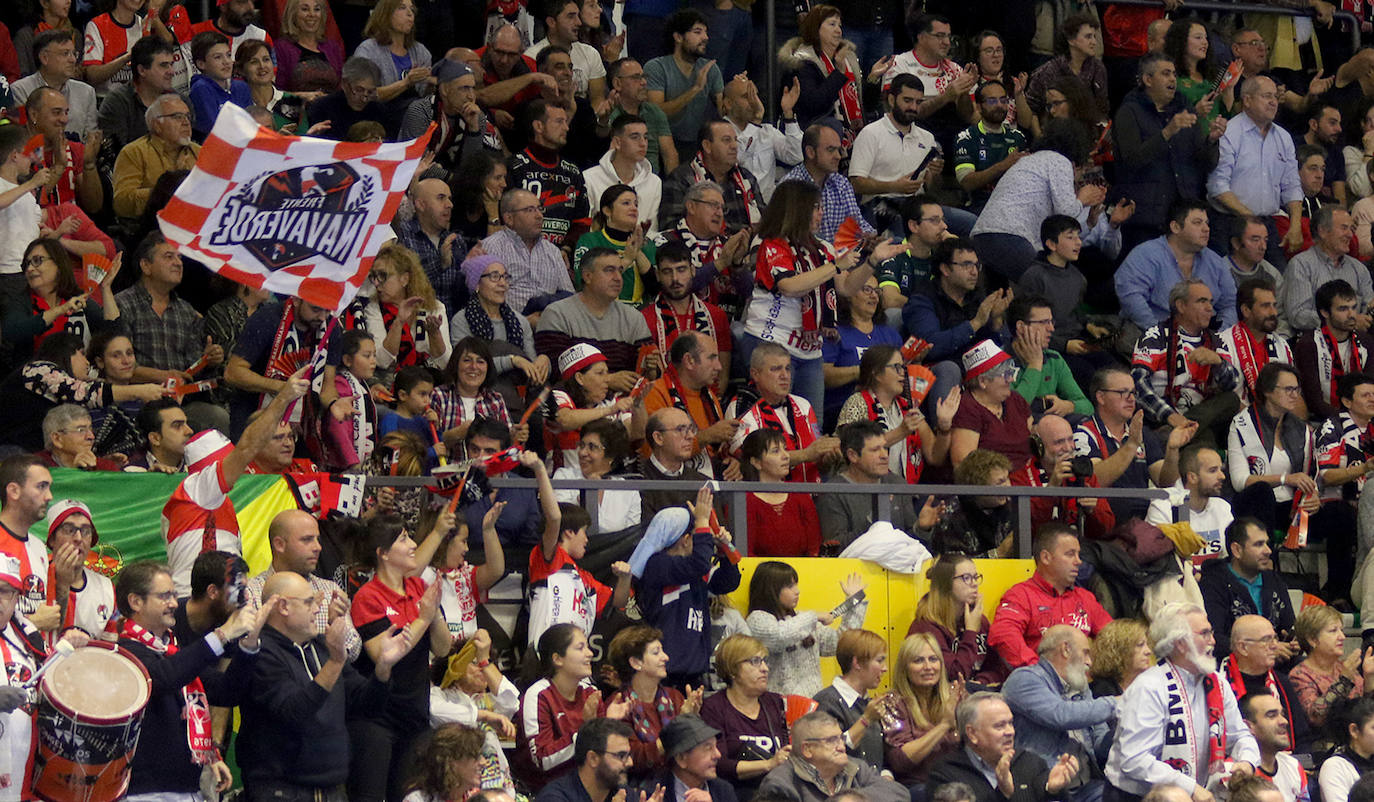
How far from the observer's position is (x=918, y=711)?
1070 cm

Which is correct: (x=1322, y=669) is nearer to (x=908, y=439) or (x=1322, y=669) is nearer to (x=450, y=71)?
(x=908, y=439)

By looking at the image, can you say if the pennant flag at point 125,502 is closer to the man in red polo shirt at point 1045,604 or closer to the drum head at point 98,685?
the drum head at point 98,685

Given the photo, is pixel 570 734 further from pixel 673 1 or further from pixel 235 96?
pixel 673 1

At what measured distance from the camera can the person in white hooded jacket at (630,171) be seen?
14398 millimetres

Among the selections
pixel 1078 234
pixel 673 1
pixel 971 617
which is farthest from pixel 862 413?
pixel 673 1

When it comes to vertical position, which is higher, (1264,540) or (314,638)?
(314,638)

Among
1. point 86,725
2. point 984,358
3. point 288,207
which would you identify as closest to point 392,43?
point 984,358

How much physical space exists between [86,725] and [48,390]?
297 cm

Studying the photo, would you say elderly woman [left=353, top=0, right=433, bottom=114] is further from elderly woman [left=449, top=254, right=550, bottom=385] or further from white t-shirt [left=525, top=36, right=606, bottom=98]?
elderly woman [left=449, top=254, right=550, bottom=385]

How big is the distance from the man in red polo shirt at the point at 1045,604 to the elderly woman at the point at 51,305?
4.81 meters

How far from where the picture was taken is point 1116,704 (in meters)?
10.8

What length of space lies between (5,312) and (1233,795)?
Answer: 6.63 meters

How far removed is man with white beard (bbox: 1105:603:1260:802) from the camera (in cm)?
1053

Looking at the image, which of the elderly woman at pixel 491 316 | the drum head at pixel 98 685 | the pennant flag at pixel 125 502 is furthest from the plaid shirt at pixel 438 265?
the drum head at pixel 98 685
